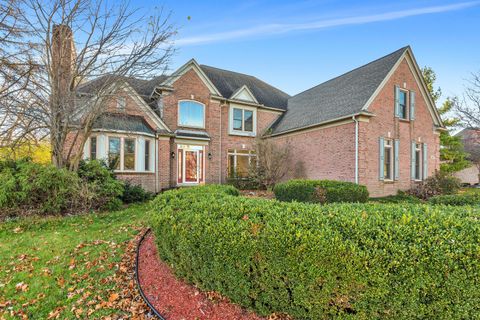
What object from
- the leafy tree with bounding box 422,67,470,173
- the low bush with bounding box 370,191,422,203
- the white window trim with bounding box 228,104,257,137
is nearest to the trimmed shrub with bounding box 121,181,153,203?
the white window trim with bounding box 228,104,257,137

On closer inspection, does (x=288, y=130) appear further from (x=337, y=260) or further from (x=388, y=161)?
(x=337, y=260)

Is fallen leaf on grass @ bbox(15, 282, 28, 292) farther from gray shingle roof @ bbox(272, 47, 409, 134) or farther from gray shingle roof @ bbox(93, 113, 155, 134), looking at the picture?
gray shingle roof @ bbox(272, 47, 409, 134)

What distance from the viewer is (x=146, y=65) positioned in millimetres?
8672

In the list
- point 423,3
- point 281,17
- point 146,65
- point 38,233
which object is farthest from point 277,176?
point 38,233

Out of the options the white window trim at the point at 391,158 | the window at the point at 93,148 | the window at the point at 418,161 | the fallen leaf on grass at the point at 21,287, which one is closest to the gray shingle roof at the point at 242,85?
the white window trim at the point at 391,158

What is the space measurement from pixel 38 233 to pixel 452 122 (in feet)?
98.5

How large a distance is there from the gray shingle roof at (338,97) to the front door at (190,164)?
5.72 meters

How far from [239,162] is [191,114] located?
15.2 feet

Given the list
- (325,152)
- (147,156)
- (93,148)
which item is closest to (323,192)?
(325,152)

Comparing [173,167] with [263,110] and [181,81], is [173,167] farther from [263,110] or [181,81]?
[263,110]

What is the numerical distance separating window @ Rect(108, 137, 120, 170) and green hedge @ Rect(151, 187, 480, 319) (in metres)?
10.2

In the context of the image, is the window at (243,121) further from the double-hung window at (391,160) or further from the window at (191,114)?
the double-hung window at (391,160)

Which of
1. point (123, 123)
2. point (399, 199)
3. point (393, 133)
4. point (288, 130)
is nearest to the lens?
point (123, 123)

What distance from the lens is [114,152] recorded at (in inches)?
481
